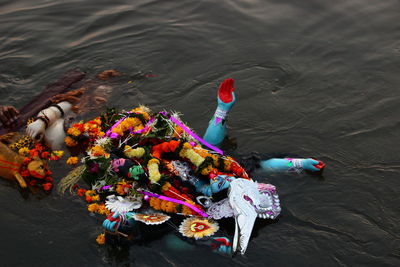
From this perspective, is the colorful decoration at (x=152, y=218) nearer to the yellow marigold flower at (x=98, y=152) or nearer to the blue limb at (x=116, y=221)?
the blue limb at (x=116, y=221)

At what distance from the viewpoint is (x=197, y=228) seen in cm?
413

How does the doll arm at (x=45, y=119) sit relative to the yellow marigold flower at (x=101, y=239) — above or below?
above

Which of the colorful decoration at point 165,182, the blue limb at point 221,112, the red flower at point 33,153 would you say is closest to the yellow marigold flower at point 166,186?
the colorful decoration at point 165,182

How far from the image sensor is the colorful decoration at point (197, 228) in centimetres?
407

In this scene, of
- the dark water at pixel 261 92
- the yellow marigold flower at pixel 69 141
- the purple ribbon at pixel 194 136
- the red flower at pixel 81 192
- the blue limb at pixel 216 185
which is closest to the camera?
the blue limb at pixel 216 185

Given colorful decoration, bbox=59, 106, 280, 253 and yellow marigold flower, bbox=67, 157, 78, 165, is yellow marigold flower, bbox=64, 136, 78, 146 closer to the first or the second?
yellow marigold flower, bbox=67, 157, 78, 165

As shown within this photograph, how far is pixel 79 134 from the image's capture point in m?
5.48

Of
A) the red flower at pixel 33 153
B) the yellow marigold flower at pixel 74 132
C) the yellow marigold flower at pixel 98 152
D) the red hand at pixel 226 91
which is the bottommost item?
the red flower at pixel 33 153

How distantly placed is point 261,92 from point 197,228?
10.6ft

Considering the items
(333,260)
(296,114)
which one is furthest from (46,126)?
(333,260)

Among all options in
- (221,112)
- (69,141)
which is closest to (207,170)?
(221,112)

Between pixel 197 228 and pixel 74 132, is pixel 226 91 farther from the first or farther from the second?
pixel 74 132

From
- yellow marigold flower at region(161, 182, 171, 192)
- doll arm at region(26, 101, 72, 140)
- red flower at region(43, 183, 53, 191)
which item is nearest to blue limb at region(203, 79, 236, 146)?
yellow marigold flower at region(161, 182, 171, 192)

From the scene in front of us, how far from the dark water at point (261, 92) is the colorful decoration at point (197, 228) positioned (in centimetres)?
43
